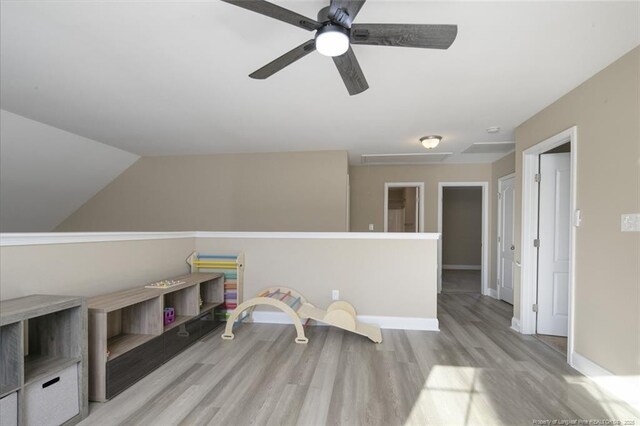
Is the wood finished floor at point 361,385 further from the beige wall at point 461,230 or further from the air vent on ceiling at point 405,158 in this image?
the beige wall at point 461,230

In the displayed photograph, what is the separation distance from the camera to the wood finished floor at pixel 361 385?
1.85 meters

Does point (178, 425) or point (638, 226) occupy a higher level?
point (638, 226)

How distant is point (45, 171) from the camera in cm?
421

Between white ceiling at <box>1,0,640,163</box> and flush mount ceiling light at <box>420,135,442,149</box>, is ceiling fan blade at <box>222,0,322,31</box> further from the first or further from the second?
flush mount ceiling light at <box>420,135,442,149</box>

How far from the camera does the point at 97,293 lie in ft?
7.89

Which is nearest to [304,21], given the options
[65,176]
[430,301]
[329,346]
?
[329,346]

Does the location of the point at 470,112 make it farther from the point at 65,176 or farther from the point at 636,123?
the point at 65,176

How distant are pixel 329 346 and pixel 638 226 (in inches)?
100

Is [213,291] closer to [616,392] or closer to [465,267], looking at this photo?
[616,392]

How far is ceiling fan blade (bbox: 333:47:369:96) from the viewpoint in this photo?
1.72 m

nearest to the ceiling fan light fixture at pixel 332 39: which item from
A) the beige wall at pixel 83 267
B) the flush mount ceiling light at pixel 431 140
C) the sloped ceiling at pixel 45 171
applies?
the beige wall at pixel 83 267

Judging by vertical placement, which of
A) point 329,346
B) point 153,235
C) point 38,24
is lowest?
point 329,346

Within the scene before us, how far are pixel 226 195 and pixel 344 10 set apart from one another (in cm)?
405

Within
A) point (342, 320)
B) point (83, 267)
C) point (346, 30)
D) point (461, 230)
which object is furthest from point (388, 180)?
point (83, 267)
